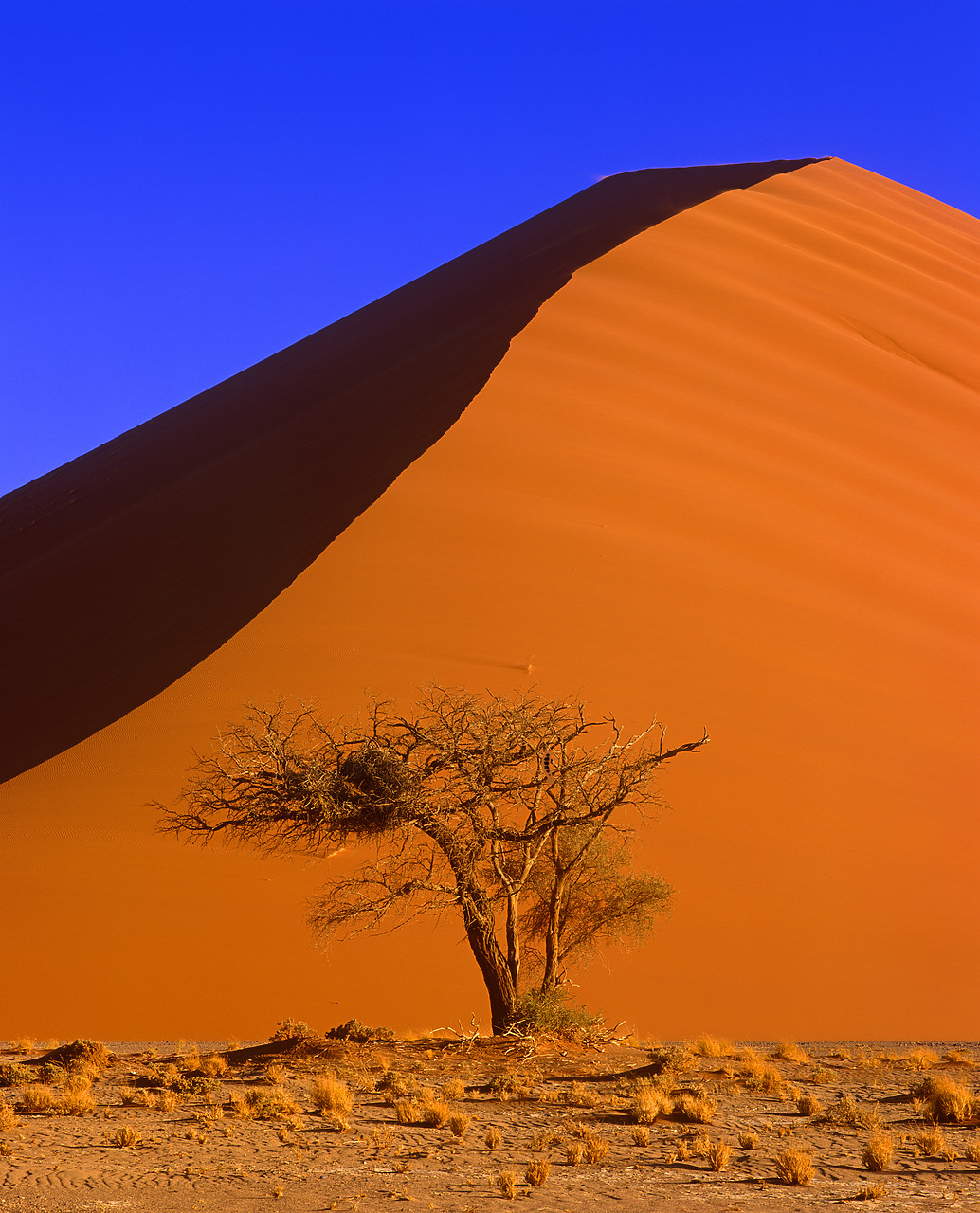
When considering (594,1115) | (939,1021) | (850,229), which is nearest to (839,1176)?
(594,1115)

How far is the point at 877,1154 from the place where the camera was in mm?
7141

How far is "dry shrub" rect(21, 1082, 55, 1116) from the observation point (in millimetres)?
8352

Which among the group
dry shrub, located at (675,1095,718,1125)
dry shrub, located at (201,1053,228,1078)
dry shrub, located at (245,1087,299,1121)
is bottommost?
dry shrub, located at (675,1095,718,1125)

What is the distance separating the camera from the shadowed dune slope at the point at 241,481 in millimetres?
19281

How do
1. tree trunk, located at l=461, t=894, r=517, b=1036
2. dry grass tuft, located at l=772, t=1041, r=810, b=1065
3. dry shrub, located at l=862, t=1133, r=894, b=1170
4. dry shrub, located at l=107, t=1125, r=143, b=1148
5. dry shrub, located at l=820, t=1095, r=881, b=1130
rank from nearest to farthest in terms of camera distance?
1. dry shrub, located at l=862, t=1133, r=894, b=1170
2. dry shrub, located at l=107, t=1125, r=143, b=1148
3. dry shrub, located at l=820, t=1095, r=881, b=1130
4. tree trunk, located at l=461, t=894, r=517, b=1036
5. dry grass tuft, located at l=772, t=1041, r=810, b=1065

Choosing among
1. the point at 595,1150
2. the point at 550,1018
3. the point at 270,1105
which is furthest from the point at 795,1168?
the point at 550,1018

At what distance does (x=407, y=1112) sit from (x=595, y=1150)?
160 centimetres

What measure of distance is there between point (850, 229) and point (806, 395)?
13.9 meters

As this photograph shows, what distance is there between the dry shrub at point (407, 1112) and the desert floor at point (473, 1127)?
2 centimetres

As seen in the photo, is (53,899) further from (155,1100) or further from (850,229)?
(850,229)

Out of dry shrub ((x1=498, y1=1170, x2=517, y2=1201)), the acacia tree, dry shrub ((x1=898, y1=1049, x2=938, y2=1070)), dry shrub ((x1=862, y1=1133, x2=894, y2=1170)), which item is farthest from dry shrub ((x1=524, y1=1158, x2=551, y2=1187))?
dry shrub ((x1=898, y1=1049, x2=938, y2=1070))

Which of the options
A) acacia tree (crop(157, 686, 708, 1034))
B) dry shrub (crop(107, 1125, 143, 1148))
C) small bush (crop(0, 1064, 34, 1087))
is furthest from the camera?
acacia tree (crop(157, 686, 708, 1034))

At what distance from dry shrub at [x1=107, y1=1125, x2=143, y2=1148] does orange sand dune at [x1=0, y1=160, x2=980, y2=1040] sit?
4561mm

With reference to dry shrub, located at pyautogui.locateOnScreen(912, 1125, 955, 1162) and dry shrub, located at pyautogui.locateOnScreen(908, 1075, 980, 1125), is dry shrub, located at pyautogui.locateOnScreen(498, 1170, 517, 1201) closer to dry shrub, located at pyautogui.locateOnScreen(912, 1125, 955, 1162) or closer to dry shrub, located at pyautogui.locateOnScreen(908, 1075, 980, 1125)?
dry shrub, located at pyautogui.locateOnScreen(912, 1125, 955, 1162)
